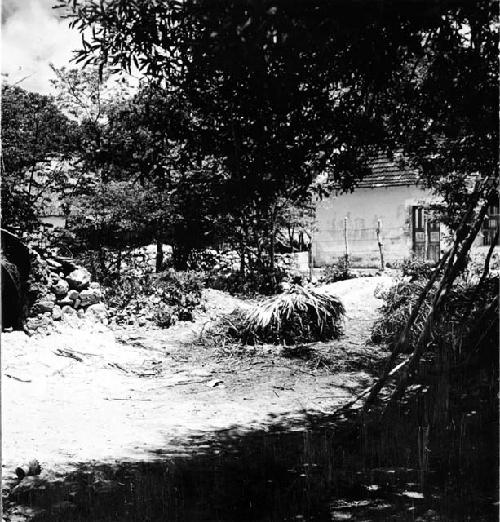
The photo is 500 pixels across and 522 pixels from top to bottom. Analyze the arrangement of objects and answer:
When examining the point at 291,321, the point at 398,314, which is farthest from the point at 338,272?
the point at 291,321

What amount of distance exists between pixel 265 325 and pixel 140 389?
3.08 metres

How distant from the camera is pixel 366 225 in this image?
2009cm

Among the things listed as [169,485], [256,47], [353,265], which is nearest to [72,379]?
[169,485]

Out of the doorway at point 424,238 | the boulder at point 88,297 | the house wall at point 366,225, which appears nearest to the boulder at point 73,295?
the boulder at point 88,297

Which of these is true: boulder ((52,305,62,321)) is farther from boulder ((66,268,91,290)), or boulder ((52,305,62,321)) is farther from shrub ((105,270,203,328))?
shrub ((105,270,203,328))

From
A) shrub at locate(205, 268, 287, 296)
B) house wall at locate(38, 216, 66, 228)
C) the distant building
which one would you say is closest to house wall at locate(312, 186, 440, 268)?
the distant building

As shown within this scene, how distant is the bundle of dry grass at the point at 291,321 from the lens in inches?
428

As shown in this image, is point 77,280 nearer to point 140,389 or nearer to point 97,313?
point 97,313

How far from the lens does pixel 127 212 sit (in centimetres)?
1459

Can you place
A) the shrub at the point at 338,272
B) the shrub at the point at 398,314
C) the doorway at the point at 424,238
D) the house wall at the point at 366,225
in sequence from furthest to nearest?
the house wall at the point at 366,225 → the doorway at the point at 424,238 → the shrub at the point at 338,272 → the shrub at the point at 398,314

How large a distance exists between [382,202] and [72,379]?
13323 millimetres

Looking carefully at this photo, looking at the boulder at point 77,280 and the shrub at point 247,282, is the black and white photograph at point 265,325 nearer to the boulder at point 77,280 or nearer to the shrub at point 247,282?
the boulder at point 77,280

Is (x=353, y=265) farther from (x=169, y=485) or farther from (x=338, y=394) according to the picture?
(x=169, y=485)

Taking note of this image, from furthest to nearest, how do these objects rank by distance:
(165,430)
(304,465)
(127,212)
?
(127,212)
(165,430)
(304,465)
